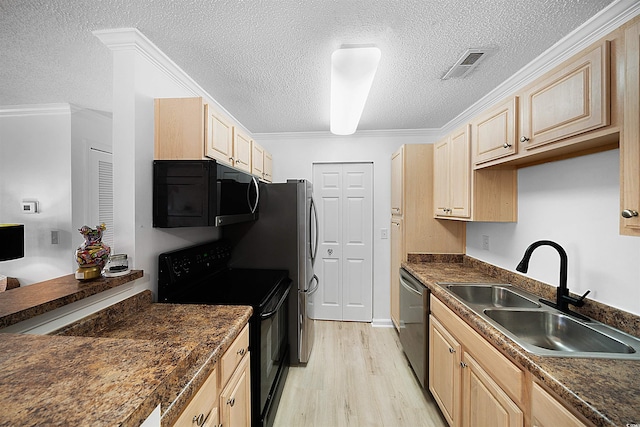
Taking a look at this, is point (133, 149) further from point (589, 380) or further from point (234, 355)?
point (589, 380)

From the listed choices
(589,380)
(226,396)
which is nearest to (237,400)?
(226,396)

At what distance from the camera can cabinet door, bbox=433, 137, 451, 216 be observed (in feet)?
7.89

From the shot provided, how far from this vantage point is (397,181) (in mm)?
2967

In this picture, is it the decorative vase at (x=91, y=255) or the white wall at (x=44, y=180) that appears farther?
the white wall at (x=44, y=180)

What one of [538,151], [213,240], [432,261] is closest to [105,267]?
[213,240]

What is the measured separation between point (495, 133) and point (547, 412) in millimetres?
1510

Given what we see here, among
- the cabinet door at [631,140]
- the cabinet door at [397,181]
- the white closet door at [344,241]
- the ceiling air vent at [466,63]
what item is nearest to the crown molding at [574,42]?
the ceiling air vent at [466,63]

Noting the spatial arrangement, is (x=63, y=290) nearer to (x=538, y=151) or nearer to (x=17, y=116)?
(x=538, y=151)

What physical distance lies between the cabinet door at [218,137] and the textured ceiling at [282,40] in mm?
403

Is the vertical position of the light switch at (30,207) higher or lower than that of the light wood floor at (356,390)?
higher

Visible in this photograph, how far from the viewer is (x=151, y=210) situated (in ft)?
5.37

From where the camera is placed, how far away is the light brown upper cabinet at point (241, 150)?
2.08 metres

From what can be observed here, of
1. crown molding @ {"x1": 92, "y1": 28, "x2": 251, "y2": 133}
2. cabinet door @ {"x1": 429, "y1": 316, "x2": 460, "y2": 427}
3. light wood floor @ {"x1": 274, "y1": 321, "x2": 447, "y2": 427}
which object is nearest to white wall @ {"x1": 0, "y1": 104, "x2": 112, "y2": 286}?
crown molding @ {"x1": 92, "y1": 28, "x2": 251, "y2": 133}

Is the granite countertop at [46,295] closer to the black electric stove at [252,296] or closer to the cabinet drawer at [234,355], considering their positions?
the black electric stove at [252,296]
